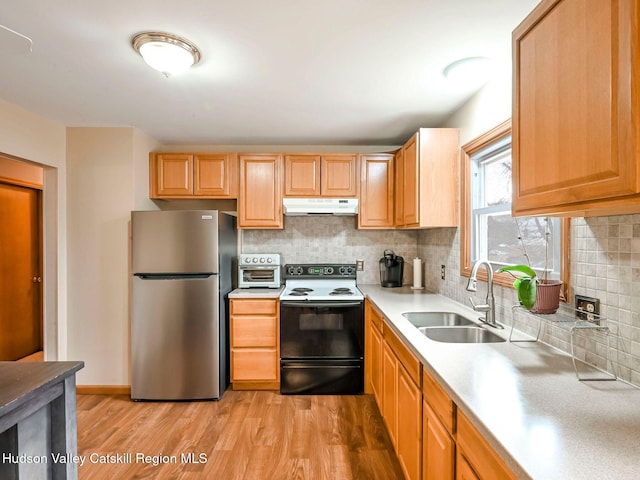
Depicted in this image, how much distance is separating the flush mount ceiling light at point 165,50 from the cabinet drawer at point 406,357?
1867 millimetres

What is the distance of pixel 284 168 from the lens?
10.7 feet

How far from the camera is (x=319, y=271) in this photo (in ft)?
11.5

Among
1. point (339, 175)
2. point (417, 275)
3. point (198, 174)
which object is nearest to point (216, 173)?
point (198, 174)

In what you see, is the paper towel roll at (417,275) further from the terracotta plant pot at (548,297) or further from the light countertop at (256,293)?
the terracotta plant pot at (548,297)

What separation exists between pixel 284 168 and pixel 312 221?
0.64m

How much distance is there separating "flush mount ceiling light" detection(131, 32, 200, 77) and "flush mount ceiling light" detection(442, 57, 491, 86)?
1415 millimetres

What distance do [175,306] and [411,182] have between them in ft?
7.27

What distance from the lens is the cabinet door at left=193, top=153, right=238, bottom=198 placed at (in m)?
3.26

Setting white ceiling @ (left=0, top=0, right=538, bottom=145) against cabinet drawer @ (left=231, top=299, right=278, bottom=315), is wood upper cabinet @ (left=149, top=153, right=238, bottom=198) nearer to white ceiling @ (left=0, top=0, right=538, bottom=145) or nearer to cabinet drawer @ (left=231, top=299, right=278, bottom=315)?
white ceiling @ (left=0, top=0, right=538, bottom=145)

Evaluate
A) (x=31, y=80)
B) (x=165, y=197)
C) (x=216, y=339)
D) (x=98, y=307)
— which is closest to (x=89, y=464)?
(x=216, y=339)

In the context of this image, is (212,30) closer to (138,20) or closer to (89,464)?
(138,20)

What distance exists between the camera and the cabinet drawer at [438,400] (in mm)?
1145

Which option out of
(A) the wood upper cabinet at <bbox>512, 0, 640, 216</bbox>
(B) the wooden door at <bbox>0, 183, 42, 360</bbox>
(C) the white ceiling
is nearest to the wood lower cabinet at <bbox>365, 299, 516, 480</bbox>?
(A) the wood upper cabinet at <bbox>512, 0, 640, 216</bbox>

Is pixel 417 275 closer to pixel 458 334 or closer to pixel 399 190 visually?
pixel 399 190
